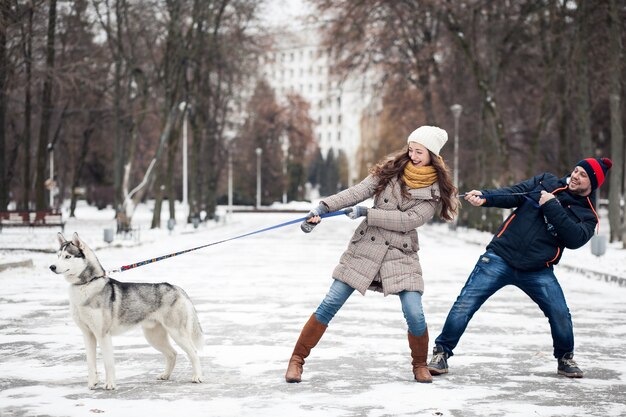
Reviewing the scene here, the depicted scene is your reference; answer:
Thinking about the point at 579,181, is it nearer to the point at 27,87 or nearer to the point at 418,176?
the point at 418,176

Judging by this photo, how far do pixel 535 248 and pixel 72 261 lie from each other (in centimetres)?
365

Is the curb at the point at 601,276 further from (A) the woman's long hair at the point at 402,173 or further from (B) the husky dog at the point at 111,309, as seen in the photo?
(B) the husky dog at the point at 111,309

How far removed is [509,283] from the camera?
7766 mm

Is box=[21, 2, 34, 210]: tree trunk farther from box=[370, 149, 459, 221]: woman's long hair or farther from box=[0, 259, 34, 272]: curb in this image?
box=[370, 149, 459, 221]: woman's long hair

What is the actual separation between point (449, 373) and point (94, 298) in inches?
119

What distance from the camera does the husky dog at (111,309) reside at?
22.3 ft

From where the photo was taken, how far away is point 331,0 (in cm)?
3559

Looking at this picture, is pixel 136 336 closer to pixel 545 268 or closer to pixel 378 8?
pixel 545 268

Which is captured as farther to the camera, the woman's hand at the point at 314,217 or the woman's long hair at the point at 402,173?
the woman's long hair at the point at 402,173

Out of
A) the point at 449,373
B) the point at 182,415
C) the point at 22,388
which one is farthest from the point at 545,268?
the point at 22,388

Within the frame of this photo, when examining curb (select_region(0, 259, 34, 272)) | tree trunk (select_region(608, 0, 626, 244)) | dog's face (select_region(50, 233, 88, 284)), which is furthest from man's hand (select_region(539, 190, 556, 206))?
tree trunk (select_region(608, 0, 626, 244))

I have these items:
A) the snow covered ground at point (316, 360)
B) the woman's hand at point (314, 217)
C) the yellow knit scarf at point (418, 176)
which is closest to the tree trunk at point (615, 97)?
the snow covered ground at point (316, 360)

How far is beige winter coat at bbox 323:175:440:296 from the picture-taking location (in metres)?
7.08

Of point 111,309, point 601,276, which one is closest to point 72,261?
point 111,309
